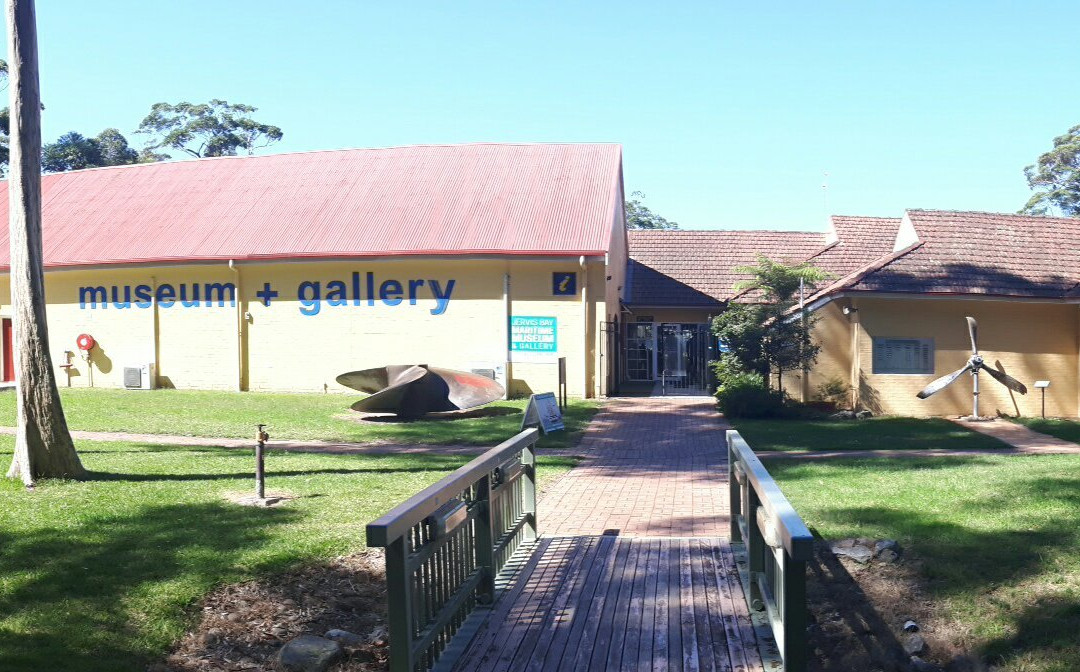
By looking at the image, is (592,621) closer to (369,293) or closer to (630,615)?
(630,615)

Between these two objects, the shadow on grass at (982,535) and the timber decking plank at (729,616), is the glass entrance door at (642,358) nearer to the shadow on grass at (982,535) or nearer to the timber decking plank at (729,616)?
the shadow on grass at (982,535)

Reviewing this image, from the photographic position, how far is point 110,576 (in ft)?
22.5

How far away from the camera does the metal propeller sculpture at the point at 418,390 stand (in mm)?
19312

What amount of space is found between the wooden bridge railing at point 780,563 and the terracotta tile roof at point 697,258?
23625mm

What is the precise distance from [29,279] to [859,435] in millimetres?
13541

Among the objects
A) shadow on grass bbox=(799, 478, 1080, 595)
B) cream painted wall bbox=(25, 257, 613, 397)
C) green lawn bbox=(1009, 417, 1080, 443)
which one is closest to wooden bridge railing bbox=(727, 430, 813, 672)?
Result: shadow on grass bbox=(799, 478, 1080, 595)

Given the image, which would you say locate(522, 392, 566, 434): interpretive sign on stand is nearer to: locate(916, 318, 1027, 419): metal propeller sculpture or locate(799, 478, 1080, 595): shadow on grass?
locate(799, 478, 1080, 595): shadow on grass

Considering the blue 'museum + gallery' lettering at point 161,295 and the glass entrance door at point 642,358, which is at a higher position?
the blue 'museum + gallery' lettering at point 161,295

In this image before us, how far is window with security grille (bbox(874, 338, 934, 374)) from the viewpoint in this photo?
22344 millimetres

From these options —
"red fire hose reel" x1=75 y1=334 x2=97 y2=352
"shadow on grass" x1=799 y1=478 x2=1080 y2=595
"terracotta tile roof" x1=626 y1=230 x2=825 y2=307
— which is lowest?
"shadow on grass" x1=799 y1=478 x2=1080 y2=595

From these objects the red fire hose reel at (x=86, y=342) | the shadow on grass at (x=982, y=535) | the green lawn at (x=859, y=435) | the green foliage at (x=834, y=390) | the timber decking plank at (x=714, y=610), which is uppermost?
the red fire hose reel at (x=86, y=342)

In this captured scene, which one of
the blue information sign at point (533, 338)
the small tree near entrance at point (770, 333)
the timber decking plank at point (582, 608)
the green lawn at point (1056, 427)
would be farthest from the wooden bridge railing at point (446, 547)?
the blue information sign at point (533, 338)

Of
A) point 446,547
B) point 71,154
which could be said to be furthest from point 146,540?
point 71,154

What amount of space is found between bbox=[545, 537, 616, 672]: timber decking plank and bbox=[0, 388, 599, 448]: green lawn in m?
7.84
